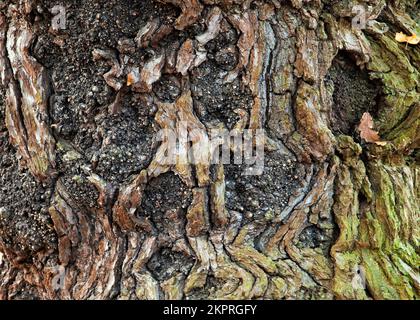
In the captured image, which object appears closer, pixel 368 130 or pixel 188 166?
pixel 188 166

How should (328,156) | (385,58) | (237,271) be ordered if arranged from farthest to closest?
(385,58) → (328,156) → (237,271)

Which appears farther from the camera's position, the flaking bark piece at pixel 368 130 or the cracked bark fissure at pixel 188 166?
the flaking bark piece at pixel 368 130

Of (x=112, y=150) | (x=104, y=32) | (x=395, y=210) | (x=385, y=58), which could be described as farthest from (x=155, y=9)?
(x=395, y=210)

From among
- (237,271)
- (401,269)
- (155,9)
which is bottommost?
(237,271)

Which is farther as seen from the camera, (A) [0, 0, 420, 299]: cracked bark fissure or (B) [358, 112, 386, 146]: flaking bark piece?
(B) [358, 112, 386, 146]: flaking bark piece

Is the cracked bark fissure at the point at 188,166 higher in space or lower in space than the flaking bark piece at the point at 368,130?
lower

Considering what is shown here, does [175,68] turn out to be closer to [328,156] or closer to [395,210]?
[328,156]

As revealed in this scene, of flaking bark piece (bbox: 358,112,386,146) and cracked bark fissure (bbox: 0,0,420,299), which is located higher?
flaking bark piece (bbox: 358,112,386,146)

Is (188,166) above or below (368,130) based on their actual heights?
below
